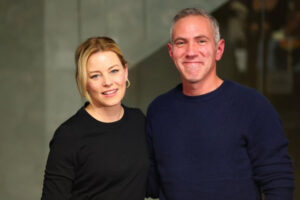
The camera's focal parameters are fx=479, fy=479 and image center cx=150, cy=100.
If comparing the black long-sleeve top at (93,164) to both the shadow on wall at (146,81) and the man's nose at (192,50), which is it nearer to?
the man's nose at (192,50)

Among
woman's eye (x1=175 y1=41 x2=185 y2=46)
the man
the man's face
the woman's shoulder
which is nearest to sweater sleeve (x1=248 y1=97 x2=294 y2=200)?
the man

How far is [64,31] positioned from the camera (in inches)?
173

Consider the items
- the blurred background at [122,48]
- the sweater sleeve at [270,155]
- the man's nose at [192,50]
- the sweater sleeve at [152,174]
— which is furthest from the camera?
the blurred background at [122,48]

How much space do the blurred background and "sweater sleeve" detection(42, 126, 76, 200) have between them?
2.27 meters

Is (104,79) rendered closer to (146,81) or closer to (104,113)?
(104,113)

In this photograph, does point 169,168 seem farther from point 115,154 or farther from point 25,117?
point 25,117

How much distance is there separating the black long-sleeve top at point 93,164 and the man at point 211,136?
0.14m

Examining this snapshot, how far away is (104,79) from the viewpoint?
2191 millimetres

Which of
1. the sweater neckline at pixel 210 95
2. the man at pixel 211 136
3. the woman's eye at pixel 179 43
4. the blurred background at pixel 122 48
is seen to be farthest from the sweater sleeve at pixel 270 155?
the blurred background at pixel 122 48

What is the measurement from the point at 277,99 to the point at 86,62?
8.41 ft

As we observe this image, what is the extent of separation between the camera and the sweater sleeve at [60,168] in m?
2.07

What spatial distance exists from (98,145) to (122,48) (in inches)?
90.1

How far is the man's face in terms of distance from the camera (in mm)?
2178

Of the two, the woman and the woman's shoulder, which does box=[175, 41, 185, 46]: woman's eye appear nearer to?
the woman
